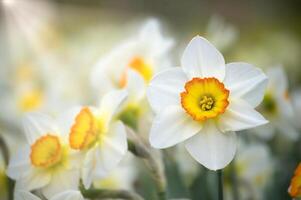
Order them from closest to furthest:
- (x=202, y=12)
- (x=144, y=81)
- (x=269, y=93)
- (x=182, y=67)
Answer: (x=182, y=67) < (x=144, y=81) < (x=269, y=93) < (x=202, y=12)

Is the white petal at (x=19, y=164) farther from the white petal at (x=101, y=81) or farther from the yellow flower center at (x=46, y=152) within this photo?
the white petal at (x=101, y=81)

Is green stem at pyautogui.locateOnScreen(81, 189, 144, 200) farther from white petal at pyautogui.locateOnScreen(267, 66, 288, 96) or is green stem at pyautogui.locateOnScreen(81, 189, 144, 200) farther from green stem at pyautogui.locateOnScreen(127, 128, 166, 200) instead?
white petal at pyautogui.locateOnScreen(267, 66, 288, 96)

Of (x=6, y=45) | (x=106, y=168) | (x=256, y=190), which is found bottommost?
(x=256, y=190)

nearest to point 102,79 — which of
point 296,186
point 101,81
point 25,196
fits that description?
point 101,81

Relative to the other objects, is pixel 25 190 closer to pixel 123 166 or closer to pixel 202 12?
pixel 123 166

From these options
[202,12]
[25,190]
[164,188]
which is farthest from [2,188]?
[202,12]

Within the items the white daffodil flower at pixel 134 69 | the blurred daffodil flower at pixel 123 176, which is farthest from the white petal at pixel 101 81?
the blurred daffodil flower at pixel 123 176
